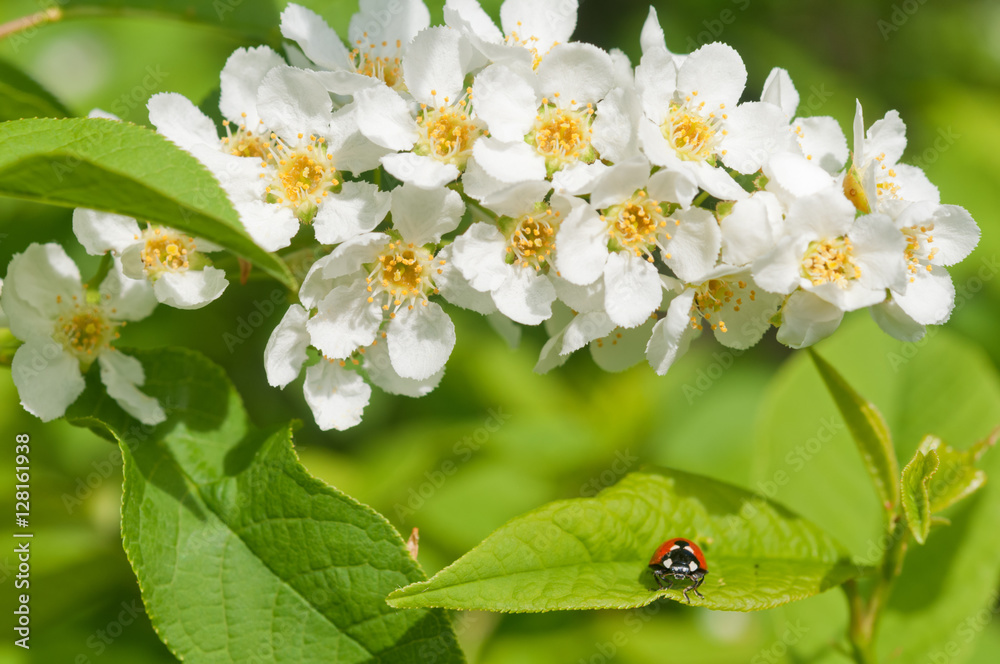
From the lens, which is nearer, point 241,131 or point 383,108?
point 383,108

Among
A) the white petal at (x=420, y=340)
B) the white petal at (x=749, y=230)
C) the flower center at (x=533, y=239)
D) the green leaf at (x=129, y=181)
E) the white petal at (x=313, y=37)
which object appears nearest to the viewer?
the green leaf at (x=129, y=181)

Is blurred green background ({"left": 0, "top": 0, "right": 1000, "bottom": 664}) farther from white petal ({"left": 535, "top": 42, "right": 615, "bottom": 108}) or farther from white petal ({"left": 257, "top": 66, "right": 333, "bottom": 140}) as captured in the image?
white petal ({"left": 535, "top": 42, "right": 615, "bottom": 108})

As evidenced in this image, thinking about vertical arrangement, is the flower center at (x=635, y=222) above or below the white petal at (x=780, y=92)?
below

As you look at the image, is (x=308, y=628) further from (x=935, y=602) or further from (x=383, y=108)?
(x=935, y=602)

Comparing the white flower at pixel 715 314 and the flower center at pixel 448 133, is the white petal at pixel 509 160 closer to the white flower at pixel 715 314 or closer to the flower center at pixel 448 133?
the flower center at pixel 448 133

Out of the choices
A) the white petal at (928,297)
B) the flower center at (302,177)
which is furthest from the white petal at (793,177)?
the flower center at (302,177)

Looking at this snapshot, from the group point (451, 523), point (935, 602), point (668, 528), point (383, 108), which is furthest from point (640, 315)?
point (451, 523)

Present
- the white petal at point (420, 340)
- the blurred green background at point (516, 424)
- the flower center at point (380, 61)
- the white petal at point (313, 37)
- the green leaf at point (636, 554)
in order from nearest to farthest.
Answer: the green leaf at point (636, 554), the white petal at point (420, 340), the white petal at point (313, 37), the flower center at point (380, 61), the blurred green background at point (516, 424)
